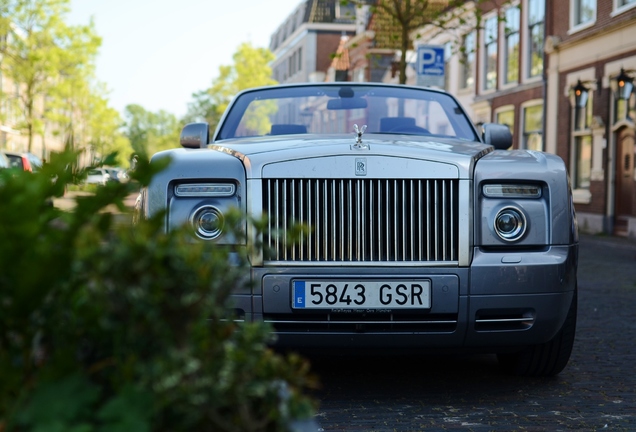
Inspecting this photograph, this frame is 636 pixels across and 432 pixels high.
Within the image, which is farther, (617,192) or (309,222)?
(617,192)

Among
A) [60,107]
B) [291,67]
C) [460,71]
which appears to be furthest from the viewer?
[291,67]

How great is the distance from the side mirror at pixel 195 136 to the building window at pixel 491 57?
2603 cm

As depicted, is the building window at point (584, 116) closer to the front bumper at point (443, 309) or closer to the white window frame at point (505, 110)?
the white window frame at point (505, 110)

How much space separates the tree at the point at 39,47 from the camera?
4581 centimetres

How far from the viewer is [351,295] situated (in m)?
4.23

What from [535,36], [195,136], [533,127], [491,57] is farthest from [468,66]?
[195,136]

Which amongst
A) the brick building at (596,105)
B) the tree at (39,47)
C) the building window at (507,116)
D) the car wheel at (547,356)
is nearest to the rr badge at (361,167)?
the car wheel at (547,356)

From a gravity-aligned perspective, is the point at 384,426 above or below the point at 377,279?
below

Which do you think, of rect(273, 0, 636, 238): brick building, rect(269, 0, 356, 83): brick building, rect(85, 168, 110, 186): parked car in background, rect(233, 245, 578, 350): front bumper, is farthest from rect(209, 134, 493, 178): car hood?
rect(269, 0, 356, 83): brick building

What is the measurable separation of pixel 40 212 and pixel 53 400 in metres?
0.29

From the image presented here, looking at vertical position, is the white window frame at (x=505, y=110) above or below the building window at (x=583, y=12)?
below

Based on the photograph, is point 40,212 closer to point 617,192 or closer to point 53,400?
point 53,400

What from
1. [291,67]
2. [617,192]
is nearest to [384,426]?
[617,192]

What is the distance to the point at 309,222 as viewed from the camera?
4250 millimetres
